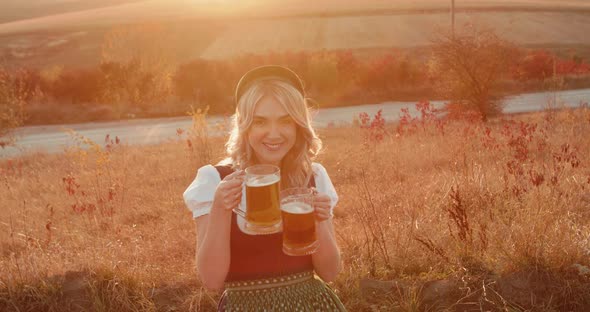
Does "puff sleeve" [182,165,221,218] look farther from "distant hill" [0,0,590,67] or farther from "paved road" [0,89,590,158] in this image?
"distant hill" [0,0,590,67]

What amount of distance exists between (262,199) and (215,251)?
0.35 m

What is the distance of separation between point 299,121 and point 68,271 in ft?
8.00

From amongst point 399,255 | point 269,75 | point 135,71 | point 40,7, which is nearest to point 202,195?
point 269,75

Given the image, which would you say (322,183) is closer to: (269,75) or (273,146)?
(273,146)

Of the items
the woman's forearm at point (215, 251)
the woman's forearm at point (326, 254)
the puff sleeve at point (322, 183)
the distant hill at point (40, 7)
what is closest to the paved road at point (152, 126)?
the puff sleeve at point (322, 183)

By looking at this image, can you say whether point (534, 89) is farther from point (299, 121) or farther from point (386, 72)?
point (299, 121)

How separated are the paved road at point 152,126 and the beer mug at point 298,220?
12.4 meters

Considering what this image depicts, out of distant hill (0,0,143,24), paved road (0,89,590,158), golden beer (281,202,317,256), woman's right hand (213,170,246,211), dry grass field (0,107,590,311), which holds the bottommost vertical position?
paved road (0,89,590,158)

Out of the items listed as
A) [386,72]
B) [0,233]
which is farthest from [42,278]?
[386,72]

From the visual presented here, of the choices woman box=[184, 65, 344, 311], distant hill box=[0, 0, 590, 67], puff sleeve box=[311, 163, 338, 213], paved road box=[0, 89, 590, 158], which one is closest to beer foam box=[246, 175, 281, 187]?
woman box=[184, 65, 344, 311]

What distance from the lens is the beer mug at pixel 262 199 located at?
2006mm

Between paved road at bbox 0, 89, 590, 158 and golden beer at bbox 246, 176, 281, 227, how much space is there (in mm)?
12424

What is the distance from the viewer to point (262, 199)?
6.61 ft

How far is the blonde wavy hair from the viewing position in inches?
89.5
